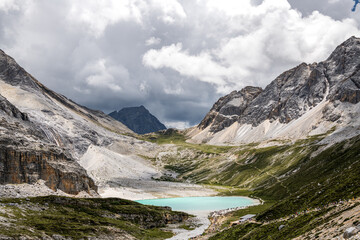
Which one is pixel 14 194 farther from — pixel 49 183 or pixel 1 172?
pixel 49 183

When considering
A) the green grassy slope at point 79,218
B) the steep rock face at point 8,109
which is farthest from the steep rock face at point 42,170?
the steep rock face at point 8,109

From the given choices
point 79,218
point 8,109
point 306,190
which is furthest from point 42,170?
point 306,190

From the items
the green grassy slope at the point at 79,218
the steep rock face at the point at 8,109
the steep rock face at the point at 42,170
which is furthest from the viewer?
the steep rock face at the point at 8,109

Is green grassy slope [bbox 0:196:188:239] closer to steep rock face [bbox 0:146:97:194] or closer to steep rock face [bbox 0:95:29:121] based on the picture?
steep rock face [bbox 0:146:97:194]

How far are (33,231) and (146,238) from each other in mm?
30827

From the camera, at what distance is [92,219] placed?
2913 inches

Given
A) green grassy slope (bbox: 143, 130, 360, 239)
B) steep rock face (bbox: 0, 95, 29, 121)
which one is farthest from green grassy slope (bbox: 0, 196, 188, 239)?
steep rock face (bbox: 0, 95, 29, 121)

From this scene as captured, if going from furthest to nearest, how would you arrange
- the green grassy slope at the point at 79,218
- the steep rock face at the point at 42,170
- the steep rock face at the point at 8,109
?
the steep rock face at the point at 8,109 → the steep rock face at the point at 42,170 → the green grassy slope at the point at 79,218

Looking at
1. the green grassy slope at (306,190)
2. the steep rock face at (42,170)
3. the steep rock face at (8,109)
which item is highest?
the steep rock face at (8,109)

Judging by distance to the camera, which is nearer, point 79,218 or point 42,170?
point 79,218

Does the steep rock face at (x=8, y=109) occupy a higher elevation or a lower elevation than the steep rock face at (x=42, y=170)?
higher

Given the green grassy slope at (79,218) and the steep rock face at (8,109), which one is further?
the steep rock face at (8,109)

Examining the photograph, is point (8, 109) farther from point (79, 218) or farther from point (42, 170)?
point (79, 218)

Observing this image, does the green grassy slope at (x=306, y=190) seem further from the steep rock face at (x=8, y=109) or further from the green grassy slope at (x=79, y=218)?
the steep rock face at (x=8, y=109)
